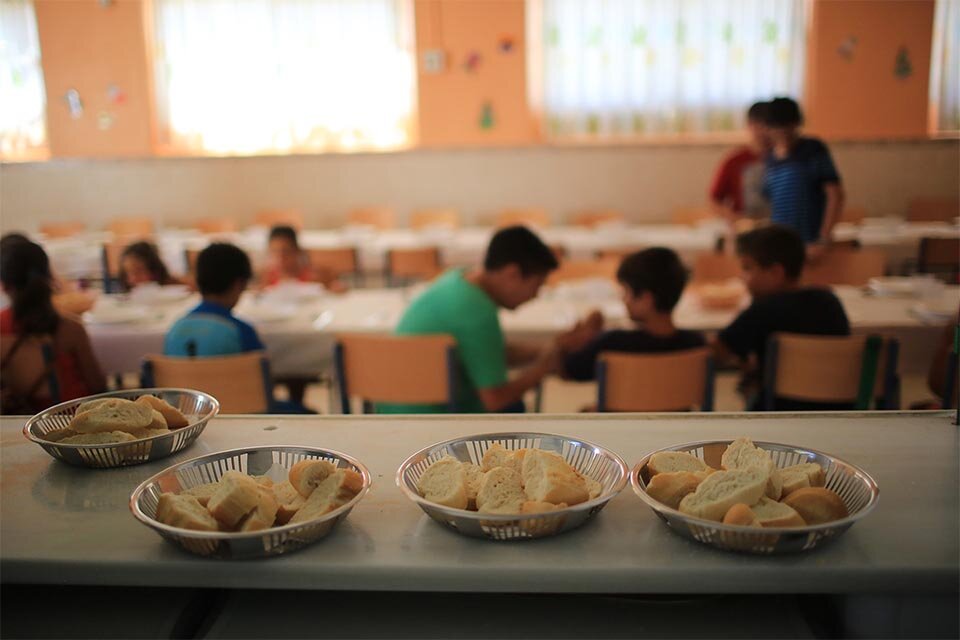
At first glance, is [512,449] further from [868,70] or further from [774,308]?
[868,70]

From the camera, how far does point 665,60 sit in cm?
681

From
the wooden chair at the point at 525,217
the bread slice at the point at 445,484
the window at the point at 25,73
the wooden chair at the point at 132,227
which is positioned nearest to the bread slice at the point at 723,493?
the bread slice at the point at 445,484

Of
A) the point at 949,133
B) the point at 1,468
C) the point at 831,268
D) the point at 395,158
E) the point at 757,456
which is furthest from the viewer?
the point at 395,158

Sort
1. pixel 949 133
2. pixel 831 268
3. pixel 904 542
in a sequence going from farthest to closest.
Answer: pixel 949 133 < pixel 831 268 < pixel 904 542

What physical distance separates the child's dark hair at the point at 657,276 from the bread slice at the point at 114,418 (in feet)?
5.31

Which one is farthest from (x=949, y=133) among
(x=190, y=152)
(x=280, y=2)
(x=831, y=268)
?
(x=190, y=152)

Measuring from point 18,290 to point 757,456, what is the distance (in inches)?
89.7

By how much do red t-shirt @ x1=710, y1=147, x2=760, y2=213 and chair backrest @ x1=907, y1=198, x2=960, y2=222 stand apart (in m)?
1.64

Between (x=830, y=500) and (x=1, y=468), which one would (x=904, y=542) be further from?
(x=1, y=468)

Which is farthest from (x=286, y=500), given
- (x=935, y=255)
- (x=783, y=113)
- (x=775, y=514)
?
(x=935, y=255)

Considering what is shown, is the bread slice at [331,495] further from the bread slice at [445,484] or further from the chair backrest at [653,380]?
the chair backrest at [653,380]

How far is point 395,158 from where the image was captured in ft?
23.0

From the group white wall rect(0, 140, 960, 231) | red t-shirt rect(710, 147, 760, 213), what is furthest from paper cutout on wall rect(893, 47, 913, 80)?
red t-shirt rect(710, 147, 760, 213)

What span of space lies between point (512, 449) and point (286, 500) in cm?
34
